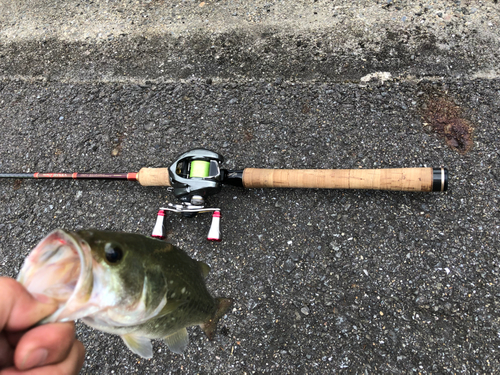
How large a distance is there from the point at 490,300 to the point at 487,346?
0.31m

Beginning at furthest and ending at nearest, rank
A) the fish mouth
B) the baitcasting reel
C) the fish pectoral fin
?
the baitcasting reel → the fish pectoral fin → the fish mouth

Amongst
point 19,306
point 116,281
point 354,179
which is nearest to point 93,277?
point 116,281

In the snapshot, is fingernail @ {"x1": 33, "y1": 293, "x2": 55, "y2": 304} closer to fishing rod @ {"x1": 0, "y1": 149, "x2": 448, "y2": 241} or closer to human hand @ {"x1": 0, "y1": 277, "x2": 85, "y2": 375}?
human hand @ {"x1": 0, "y1": 277, "x2": 85, "y2": 375}

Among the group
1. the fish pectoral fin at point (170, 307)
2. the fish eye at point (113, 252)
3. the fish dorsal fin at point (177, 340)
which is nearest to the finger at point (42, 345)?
the fish eye at point (113, 252)

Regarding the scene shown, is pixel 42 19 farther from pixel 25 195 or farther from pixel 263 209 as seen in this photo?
pixel 263 209

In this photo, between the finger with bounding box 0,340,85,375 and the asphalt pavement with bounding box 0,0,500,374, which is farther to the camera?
the asphalt pavement with bounding box 0,0,500,374

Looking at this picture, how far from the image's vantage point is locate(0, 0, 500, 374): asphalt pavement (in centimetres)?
235

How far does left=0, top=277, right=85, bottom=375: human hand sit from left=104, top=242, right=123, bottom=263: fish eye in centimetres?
26

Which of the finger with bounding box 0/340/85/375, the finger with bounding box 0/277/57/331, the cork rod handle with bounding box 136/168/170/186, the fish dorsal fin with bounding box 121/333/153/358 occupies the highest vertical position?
the finger with bounding box 0/277/57/331

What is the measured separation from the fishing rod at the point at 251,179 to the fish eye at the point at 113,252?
3.58ft

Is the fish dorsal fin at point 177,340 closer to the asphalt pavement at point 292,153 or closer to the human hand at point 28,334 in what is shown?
the asphalt pavement at point 292,153

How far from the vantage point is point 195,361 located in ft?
7.86

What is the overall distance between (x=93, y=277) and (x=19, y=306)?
28 centimetres

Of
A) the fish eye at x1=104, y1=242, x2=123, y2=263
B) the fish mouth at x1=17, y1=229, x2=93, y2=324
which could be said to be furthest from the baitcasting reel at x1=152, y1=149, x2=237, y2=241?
the fish mouth at x1=17, y1=229, x2=93, y2=324
